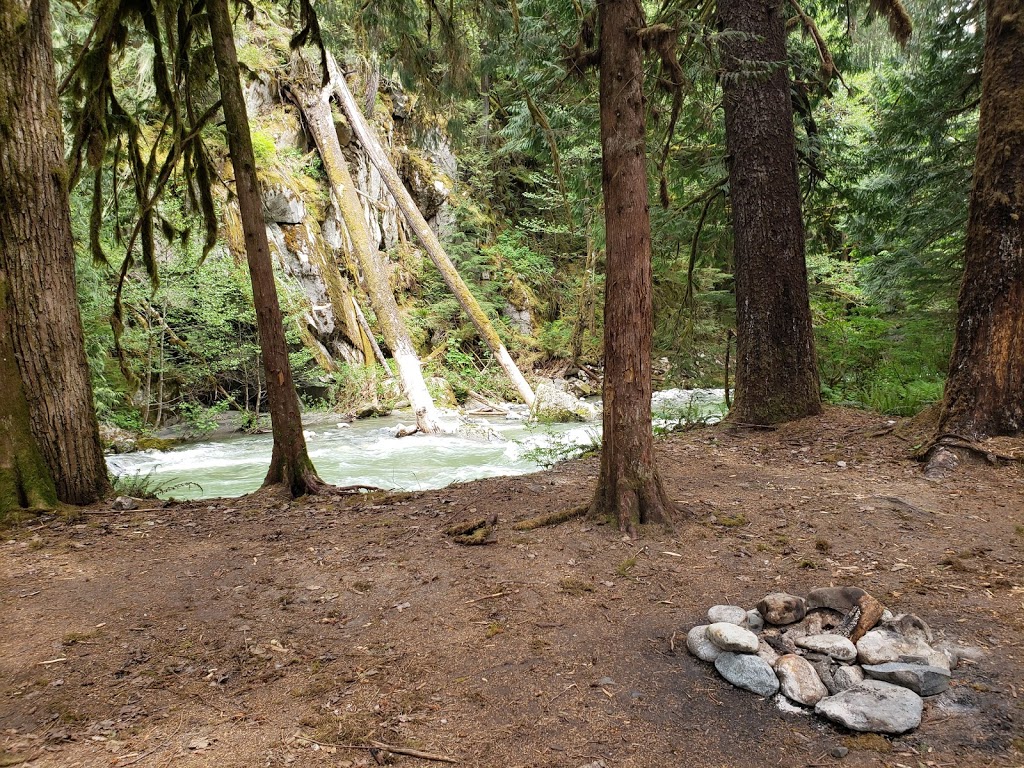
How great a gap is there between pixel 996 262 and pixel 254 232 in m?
6.68

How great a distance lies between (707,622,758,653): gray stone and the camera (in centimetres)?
243

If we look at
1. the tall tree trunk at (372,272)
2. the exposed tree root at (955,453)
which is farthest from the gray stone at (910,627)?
the tall tree trunk at (372,272)

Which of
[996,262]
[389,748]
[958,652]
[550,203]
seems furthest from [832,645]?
[550,203]

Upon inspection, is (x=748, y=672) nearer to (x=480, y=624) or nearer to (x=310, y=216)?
(x=480, y=624)

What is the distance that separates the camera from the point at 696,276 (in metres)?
13.0

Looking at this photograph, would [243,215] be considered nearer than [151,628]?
No

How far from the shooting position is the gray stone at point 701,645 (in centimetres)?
252

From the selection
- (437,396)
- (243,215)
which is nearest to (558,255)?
(437,396)

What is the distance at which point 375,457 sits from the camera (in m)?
10.3

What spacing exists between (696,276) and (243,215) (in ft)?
33.7

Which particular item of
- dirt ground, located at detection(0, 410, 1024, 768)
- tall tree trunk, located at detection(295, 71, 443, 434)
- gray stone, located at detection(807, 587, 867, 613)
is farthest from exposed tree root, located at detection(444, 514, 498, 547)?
tall tree trunk, located at detection(295, 71, 443, 434)

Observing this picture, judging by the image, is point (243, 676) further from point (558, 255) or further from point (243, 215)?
point (558, 255)

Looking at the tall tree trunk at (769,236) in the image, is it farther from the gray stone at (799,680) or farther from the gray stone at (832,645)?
the gray stone at (799,680)

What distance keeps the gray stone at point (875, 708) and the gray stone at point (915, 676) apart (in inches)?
1.5
